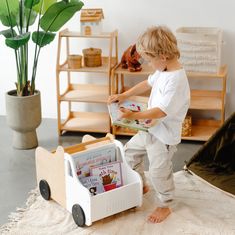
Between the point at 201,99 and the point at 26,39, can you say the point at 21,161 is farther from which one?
the point at 201,99

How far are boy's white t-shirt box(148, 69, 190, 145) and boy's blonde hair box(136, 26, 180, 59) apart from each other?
0.30 ft

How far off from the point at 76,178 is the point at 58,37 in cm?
132

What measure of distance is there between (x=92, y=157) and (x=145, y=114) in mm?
360

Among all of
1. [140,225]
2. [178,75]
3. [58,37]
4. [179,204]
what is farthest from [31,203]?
[58,37]

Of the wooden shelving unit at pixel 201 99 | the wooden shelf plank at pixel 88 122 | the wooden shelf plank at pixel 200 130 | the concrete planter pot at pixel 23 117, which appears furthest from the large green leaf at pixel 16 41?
the wooden shelf plank at pixel 200 130

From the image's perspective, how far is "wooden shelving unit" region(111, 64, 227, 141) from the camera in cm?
313

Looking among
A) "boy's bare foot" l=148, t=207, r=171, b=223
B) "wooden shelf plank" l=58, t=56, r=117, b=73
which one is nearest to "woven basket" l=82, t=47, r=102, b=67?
"wooden shelf plank" l=58, t=56, r=117, b=73

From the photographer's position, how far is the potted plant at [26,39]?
2.92 m

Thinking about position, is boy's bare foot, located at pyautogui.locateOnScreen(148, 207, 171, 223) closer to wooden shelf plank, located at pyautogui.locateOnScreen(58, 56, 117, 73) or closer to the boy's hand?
the boy's hand

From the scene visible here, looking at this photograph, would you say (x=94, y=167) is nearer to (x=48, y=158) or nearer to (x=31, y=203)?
(x=48, y=158)

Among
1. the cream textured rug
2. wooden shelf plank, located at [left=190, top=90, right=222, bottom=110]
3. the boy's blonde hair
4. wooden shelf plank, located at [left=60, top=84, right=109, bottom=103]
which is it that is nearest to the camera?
the boy's blonde hair

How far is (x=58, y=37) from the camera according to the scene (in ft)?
10.8

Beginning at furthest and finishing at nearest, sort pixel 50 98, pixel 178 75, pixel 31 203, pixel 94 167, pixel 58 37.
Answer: pixel 50 98 < pixel 58 37 < pixel 31 203 < pixel 94 167 < pixel 178 75

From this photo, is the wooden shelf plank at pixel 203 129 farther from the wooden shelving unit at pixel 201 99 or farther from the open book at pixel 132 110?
the open book at pixel 132 110
